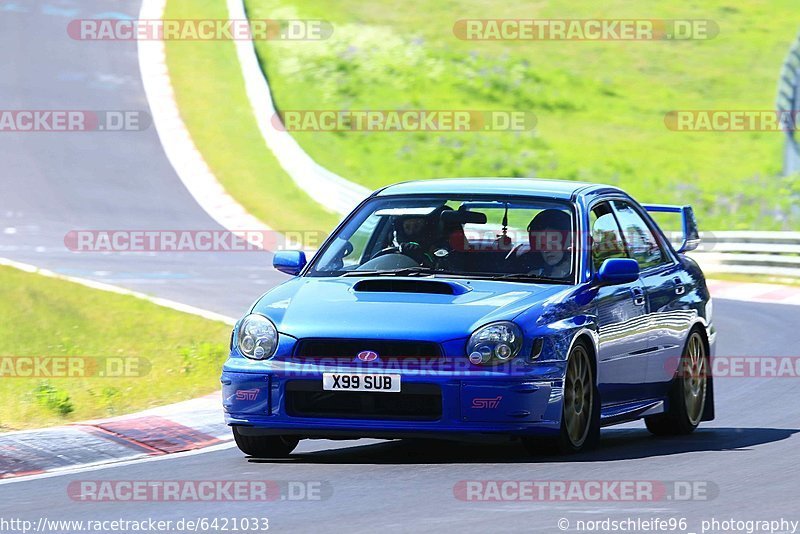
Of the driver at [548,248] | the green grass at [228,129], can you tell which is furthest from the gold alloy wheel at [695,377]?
the green grass at [228,129]

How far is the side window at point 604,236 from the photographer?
394 inches

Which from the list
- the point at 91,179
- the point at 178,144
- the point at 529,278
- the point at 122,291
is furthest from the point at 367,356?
the point at 178,144

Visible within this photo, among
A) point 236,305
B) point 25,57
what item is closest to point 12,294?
point 236,305

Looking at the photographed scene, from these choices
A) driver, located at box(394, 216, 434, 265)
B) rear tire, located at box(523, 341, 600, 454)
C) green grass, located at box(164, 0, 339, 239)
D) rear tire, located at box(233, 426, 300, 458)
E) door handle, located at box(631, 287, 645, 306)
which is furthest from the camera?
green grass, located at box(164, 0, 339, 239)

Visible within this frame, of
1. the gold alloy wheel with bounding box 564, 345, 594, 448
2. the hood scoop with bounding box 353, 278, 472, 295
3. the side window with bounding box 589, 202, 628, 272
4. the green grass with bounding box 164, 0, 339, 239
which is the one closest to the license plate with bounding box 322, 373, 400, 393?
the hood scoop with bounding box 353, 278, 472, 295

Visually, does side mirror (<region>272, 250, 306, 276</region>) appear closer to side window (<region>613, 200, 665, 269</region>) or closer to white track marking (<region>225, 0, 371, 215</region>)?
side window (<region>613, 200, 665, 269</region>)

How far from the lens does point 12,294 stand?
19.4 meters

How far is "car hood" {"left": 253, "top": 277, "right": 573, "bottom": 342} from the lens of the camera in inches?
346

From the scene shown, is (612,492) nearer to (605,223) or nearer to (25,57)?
(605,223)

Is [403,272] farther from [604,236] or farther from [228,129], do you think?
[228,129]

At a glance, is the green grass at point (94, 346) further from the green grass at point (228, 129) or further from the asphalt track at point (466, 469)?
the green grass at point (228, 129)

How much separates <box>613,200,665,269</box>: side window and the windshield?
76 cm

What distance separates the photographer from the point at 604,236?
33.5 feet

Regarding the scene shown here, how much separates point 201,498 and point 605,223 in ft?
11.2
